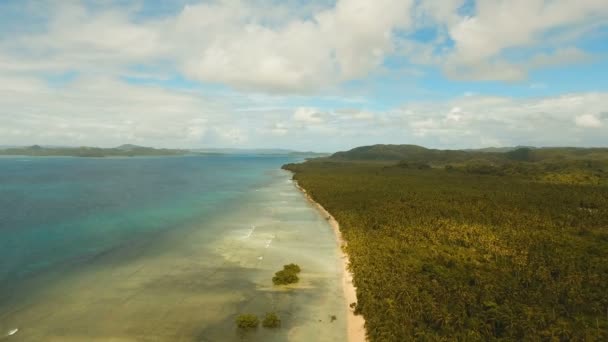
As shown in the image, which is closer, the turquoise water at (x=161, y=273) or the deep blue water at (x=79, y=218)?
the turquoise water at (x=161, y=273)

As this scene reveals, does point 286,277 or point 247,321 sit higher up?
point 286,277

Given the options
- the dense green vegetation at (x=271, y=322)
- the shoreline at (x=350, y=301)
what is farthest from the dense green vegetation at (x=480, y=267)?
the dense green vegetation at (x=271, y=322)

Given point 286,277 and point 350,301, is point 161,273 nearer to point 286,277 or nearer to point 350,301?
point 286,277

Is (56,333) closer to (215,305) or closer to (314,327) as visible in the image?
(215,305)

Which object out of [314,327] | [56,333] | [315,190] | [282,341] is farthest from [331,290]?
[315,190]

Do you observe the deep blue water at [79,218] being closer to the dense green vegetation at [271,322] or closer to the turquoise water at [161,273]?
the turquoise water at [161,273]

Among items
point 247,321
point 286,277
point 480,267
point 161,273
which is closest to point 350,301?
point 286,277

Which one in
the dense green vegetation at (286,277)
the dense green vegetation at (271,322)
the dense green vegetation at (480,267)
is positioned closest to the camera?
the dense green vegetation at (480,267)

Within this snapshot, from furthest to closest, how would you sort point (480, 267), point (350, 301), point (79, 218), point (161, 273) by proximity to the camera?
point (79, 218) → point (161, 273) → point (480, 267) → point (350, 301)
